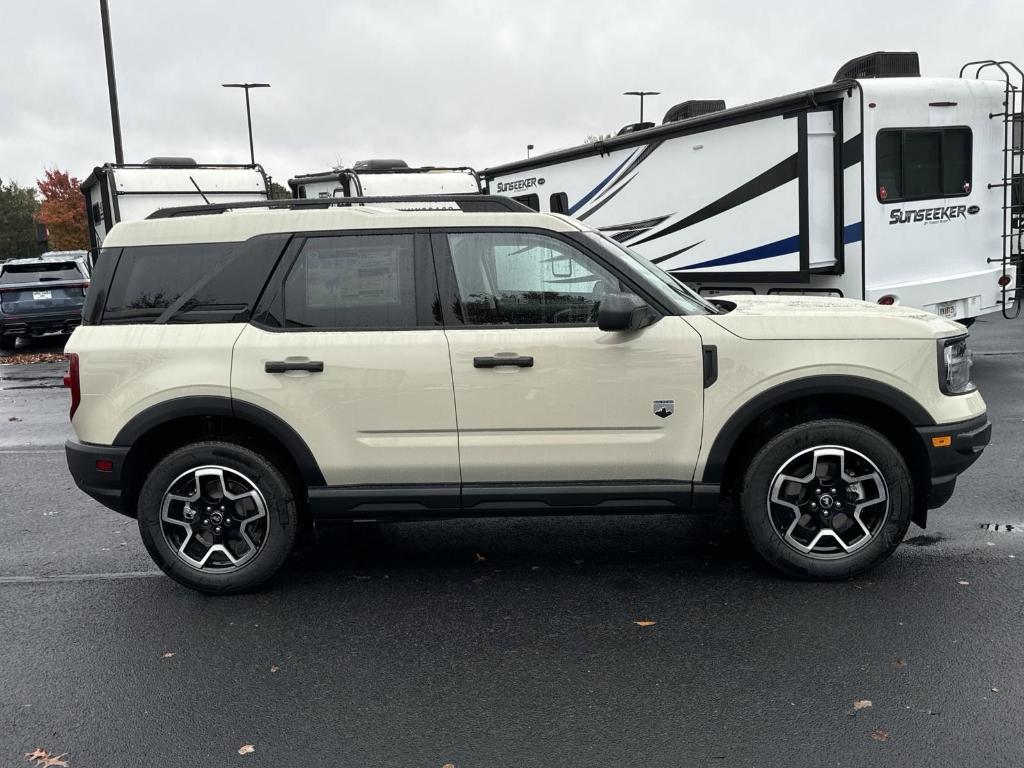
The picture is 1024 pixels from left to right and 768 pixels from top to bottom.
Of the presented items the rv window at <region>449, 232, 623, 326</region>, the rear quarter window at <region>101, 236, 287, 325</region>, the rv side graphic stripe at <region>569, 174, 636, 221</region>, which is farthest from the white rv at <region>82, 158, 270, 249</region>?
the rv window at <region>449, 232, 623, 326</region>

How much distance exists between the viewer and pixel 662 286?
4801 mm

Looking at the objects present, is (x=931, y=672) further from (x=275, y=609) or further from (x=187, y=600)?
(x=187, y=600)

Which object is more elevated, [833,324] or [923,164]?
[923,164]

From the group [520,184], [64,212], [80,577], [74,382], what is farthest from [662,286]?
[64,212]

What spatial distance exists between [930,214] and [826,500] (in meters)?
6.73

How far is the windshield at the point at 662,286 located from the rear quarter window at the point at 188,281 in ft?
5.24

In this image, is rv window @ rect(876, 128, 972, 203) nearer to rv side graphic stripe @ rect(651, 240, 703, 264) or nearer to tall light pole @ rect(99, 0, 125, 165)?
rv side graphic stripe @ rect(651, 240, 703, 264)

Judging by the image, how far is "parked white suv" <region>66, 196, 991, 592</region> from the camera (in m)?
4.62

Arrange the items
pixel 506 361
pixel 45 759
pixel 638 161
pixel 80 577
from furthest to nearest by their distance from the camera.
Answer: pixel 638 161
pixel 80 577
pixel 506 361
pixel 45 759

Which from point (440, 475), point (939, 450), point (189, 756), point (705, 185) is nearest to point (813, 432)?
point (939, 450)

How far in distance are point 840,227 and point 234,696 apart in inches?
333

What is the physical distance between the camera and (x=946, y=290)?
1051 cm

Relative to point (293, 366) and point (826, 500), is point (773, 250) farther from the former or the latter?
point (293, 366)

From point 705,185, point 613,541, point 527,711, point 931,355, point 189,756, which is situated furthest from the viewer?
point 705,185
